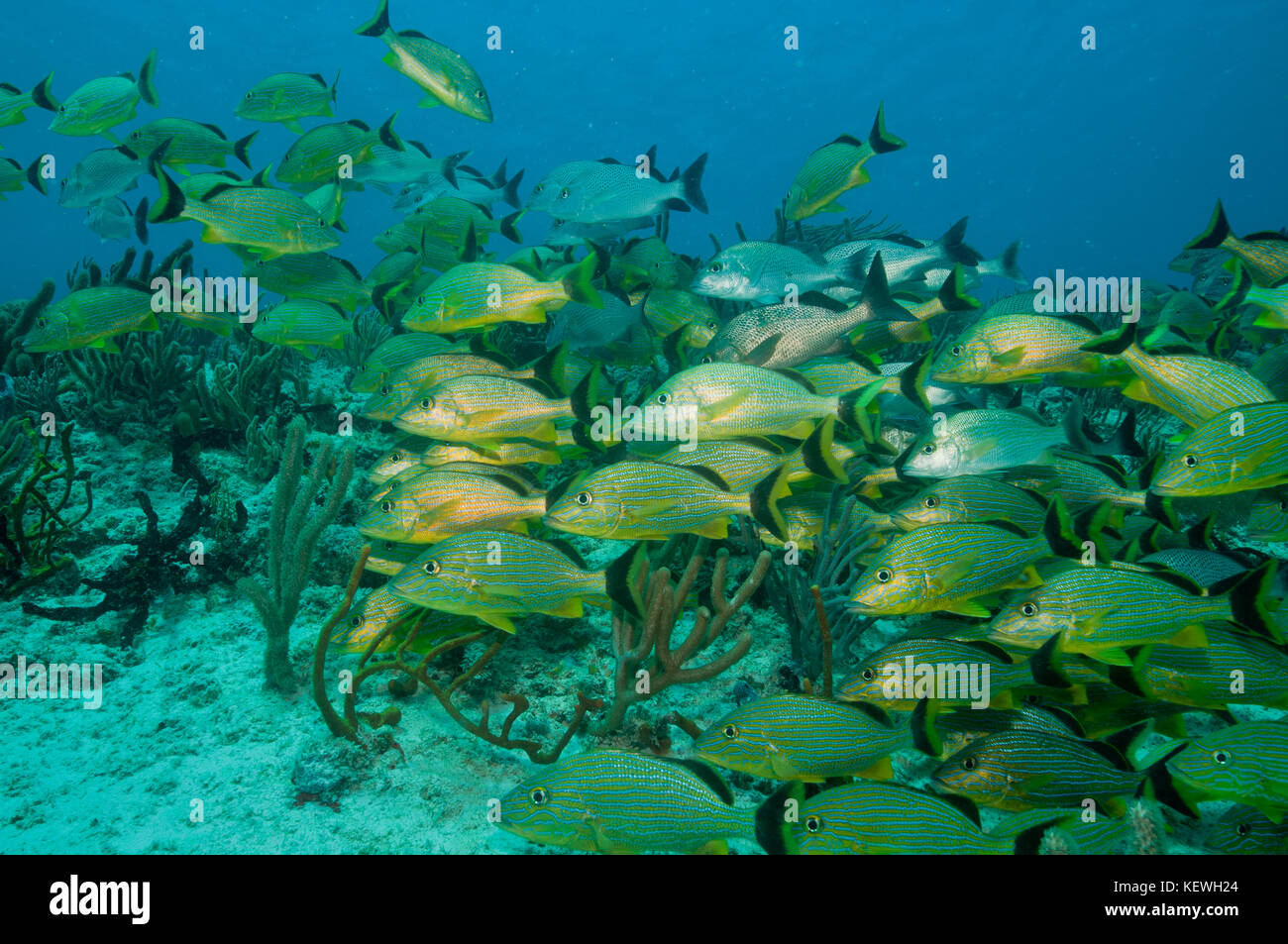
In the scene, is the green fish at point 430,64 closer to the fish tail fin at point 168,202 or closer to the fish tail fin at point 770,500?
the fish tail fin at point 168,202

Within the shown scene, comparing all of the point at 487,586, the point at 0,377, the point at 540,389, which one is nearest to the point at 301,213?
the point at 540,389

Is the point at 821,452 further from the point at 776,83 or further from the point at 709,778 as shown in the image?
the point at 776,83

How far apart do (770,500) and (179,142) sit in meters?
6.44

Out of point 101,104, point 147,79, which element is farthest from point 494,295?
point 147,79

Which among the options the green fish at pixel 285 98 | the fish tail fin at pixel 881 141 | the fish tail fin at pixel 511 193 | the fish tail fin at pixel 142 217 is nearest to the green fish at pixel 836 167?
the fish tail fin at pixel 881 141

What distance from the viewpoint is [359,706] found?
316 centimetres

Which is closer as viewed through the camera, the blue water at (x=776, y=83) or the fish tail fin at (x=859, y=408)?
the fish tail fin at (x=859, y=408)

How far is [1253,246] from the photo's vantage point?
4.47m

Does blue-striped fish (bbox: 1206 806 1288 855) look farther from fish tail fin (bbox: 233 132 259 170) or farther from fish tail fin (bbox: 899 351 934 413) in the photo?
fish tail fin (bbox: 233 132 259 170)

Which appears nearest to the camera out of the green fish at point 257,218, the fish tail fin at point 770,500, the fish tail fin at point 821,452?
the fish tail fin at point 770,500

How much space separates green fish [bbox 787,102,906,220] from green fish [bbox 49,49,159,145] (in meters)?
5.99

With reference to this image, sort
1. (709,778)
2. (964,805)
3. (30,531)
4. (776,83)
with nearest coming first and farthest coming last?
(709,778), (964,805), (30,531), (776,83)

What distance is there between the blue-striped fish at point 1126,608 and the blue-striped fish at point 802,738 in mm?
748

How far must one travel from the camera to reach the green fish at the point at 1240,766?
225cm
